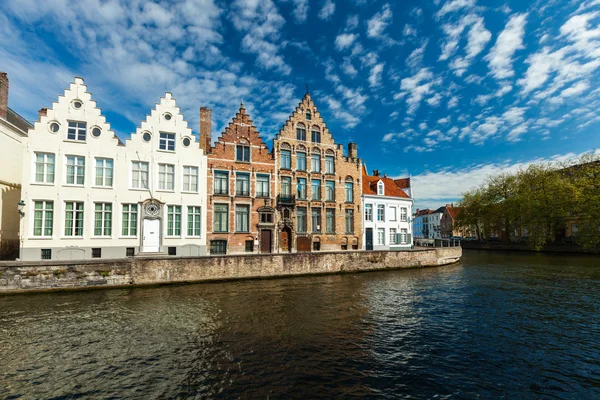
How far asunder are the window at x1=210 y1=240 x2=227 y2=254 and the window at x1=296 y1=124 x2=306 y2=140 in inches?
537

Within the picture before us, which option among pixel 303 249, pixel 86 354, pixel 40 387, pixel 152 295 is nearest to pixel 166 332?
pixel 86 354

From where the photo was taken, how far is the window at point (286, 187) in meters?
29.8

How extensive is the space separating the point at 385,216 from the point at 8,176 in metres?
37.1

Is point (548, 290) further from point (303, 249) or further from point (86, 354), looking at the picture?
point (86, 354)

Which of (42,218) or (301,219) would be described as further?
(301,219)

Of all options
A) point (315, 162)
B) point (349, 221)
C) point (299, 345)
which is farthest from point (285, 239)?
point (299, 345)

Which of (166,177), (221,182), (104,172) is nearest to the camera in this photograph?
(104,172)

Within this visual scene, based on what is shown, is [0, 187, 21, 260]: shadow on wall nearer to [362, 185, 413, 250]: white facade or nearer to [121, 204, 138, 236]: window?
[121, 204, 138, 236]: window

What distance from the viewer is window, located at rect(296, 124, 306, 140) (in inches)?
1216

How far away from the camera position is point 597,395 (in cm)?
667

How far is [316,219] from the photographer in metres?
30.9

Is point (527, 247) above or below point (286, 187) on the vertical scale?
below

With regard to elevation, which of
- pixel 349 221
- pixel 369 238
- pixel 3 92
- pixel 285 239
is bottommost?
pixel 369 238

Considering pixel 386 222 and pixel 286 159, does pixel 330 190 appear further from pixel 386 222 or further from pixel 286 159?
pixel 386 222
